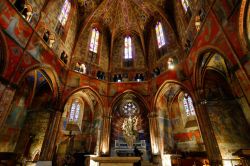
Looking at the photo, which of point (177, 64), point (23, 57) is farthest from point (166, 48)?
point (23, 57)

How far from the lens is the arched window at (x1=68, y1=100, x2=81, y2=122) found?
15399 millimetres

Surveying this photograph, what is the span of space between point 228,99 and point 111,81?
10.5 metres

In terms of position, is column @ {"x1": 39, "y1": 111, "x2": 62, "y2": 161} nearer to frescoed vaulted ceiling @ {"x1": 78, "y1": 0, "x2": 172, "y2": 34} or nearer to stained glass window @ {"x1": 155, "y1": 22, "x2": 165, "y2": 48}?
frescoed vaulted ceiling @ {"x1": 78, "y1": 0, "x2": 172, "y2": 34}

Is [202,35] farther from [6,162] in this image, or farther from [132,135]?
[6,162]

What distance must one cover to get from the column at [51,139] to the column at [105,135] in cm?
399

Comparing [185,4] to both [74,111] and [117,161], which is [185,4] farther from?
[74,111]

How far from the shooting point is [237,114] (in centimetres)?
1011

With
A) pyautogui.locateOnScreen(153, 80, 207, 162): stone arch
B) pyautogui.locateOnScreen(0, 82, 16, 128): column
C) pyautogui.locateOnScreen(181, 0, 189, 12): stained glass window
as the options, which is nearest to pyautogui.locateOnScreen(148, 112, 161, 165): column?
pyautogui.locateOnScreen(153, 80, 207, 162): stone arch

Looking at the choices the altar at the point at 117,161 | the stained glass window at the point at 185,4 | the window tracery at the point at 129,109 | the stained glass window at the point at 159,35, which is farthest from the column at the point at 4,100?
the stained glass window at the point at 185,4

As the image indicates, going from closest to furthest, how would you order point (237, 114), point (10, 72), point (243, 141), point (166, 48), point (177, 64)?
point (10, 72) → point (243, 141) → point (237, 114) → point (177, 64) → point (166, 48)

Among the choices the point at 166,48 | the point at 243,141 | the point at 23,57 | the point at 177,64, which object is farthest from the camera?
the point at 166,48

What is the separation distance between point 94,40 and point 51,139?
11.2 m

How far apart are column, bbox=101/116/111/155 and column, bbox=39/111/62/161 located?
3.99m

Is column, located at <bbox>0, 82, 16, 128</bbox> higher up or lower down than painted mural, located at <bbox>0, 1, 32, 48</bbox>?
lower down
